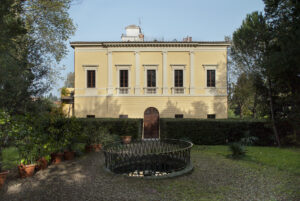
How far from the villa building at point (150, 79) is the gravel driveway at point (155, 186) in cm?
1032

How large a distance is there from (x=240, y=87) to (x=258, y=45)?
872cm

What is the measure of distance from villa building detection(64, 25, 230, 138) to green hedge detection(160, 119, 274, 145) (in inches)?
187

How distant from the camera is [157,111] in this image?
54.9ft

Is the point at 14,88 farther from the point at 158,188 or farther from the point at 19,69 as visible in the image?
the point at 158,188

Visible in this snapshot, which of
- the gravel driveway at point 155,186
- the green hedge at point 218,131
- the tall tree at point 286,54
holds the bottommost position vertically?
the gravel driveway at point 155,186

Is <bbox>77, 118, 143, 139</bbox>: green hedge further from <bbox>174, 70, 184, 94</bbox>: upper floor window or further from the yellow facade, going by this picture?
<bbox>174, 70, 184, 94</bbox>: upper floor window

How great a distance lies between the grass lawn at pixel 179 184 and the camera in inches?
176

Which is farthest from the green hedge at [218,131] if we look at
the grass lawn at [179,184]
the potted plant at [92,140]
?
the potted plant at [92,140]

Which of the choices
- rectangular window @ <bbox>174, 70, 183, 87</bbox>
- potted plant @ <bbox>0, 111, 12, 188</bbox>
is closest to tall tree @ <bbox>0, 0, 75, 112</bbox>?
potted plant @ <bbox>0, 111, 12, 188</bbox>

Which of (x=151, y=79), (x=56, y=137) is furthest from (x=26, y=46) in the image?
(x=151, y=79)

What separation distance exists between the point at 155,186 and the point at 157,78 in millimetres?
12685

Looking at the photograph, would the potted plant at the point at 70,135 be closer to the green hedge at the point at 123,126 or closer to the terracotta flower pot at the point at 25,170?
the terracotta flower pot at the point at 25,170

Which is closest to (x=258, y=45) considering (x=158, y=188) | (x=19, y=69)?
(x=158, y=188)

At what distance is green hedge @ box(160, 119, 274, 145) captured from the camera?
11.2 m
